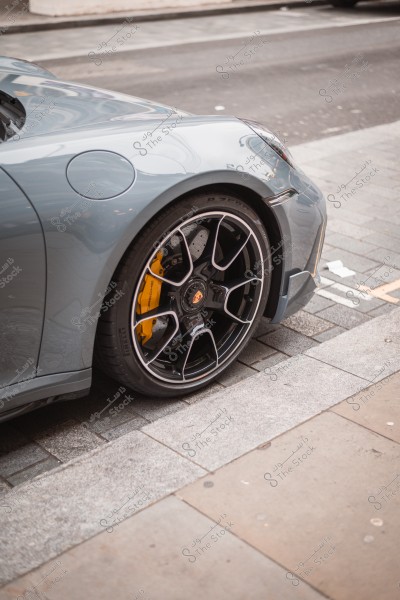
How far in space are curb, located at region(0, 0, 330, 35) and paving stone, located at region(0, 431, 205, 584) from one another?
1413 cm

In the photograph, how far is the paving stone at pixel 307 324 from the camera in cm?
438

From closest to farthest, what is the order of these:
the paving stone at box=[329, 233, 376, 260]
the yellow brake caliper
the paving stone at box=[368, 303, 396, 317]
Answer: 1. the yellow brake caliper
2. the paving stone at box=[368, 303, 396, 317]
3. the paving stone at box=[329, 233, 376, 260]

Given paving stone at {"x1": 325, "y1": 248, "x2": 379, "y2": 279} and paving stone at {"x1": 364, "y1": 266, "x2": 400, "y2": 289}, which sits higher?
paving stone at {"x1": 364, "y1": 266, "x2": 400, "y2": 289}

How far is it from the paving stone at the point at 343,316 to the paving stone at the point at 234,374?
75cm

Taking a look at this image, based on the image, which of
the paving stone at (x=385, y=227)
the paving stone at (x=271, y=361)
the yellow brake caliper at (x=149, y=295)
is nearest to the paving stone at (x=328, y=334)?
the paving stone at (x=271, y=361)

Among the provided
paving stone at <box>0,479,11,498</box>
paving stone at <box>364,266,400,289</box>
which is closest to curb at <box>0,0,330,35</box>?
paving stone at <box>364,266,400,289</box>

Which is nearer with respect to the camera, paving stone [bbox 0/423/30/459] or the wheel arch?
the wheel arch

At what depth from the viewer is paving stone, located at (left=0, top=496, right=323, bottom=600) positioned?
2.45 meters

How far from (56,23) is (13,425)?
14314 millimetres

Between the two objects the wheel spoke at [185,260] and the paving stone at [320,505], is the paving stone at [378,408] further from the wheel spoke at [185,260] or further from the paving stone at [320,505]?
the wheel spoke at [185,260]

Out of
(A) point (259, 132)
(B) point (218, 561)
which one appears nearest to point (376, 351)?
(A) point (259, 132)

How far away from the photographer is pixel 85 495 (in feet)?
9.51

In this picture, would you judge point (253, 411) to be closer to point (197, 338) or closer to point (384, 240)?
point (197, 338)

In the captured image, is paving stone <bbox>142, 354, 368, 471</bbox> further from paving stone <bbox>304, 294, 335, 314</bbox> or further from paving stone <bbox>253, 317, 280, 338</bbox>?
paving stone <bbox>304, 294, 335, 314</bbox>
